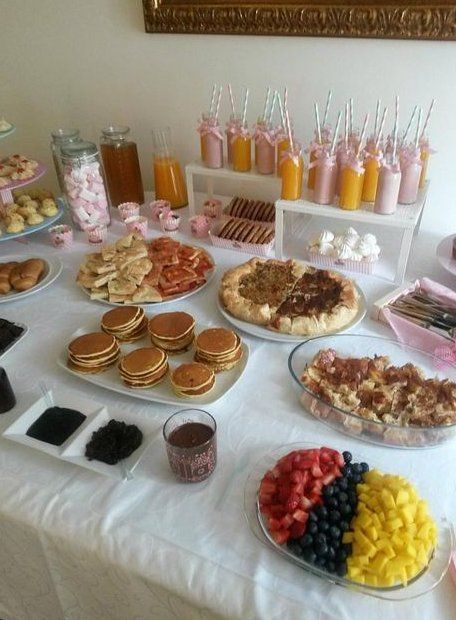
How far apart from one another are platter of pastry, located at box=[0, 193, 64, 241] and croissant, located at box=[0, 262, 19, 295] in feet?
0.32

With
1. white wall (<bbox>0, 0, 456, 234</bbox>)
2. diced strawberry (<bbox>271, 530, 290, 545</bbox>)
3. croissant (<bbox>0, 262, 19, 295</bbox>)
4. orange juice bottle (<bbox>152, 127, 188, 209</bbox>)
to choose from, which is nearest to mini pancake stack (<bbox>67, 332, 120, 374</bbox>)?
croissant (<bbox>0, 262, 19, 295</bbox>)

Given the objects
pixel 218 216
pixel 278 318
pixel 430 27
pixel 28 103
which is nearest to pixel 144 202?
pixel 218 216

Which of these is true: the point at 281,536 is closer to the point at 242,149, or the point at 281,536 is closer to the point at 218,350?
the point at 218,350

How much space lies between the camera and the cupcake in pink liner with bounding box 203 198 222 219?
Result: 1.61m

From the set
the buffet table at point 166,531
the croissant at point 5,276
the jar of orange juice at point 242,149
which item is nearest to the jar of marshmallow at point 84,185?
the croissant at point 5,276

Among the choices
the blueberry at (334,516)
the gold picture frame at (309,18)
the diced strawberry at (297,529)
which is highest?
the gold picture frame at (309,18)

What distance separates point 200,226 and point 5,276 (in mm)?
586

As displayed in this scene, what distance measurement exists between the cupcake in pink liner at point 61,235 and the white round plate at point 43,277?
0.36 feet

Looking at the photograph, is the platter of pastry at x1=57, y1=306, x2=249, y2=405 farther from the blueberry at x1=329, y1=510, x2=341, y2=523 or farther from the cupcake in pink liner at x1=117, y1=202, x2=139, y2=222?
the cupcake in pink liner at x1=117, y1=202, x2=139, y2=222

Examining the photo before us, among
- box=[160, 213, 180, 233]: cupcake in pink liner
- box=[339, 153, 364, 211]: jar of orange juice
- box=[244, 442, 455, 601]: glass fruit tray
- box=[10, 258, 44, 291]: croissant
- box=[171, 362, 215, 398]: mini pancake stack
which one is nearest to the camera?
box=[244, 442, 455, 601]: glass fruit tray

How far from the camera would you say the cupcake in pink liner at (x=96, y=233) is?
1532 mm

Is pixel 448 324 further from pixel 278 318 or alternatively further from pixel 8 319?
pixel 8 319

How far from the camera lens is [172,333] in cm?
106

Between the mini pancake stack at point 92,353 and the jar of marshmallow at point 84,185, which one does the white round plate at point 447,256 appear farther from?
the jar of marshmallow at point 84,185
